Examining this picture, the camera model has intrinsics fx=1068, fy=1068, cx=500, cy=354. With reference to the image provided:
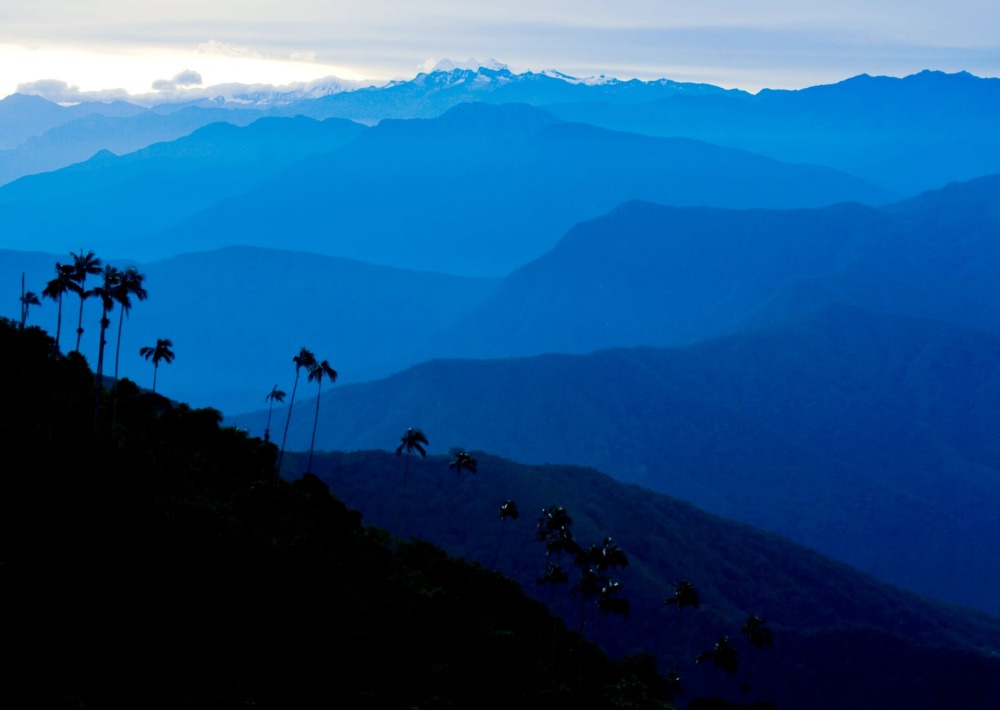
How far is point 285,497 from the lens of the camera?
7475 centimetres

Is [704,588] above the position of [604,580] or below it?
above

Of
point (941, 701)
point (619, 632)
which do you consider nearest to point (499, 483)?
point (619, 632)

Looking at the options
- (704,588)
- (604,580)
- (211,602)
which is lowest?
(211,602)

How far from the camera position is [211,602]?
164 ft

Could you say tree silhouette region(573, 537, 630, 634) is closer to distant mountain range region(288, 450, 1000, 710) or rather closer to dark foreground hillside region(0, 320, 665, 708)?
dark foreground hillside region(0, 320, 665, 708)

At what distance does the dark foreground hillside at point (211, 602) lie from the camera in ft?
142

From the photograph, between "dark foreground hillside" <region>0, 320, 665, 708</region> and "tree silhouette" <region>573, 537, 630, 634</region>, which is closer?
"dark foreground hillside" <region>0, 320, 665, 708</region>

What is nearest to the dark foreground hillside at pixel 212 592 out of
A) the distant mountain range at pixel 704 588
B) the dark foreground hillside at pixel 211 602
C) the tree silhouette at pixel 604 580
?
the dark foreground hillside at pixel 211 602

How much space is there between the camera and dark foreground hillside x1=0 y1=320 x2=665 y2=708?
142ft

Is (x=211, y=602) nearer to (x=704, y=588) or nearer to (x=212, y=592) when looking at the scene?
(x=212, y=592)

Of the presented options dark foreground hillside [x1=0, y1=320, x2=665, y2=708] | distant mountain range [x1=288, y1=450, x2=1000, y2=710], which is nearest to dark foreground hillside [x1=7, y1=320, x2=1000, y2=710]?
dark foreground hillside [x1=0, y1=320, x2=665, y2=708]

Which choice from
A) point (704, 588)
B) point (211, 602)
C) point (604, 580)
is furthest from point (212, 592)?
point (704, 588)

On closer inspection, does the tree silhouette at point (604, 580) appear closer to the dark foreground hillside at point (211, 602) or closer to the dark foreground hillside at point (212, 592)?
the dark foreground hillside at point (212, 592)

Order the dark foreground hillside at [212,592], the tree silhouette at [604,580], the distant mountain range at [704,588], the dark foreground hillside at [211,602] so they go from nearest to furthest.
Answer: the dark foreground hillside at [211,602] < the dark foreground hillside at [212,592] < the tree silhouette at [604,580] < the distant mountain range at [704,588]
